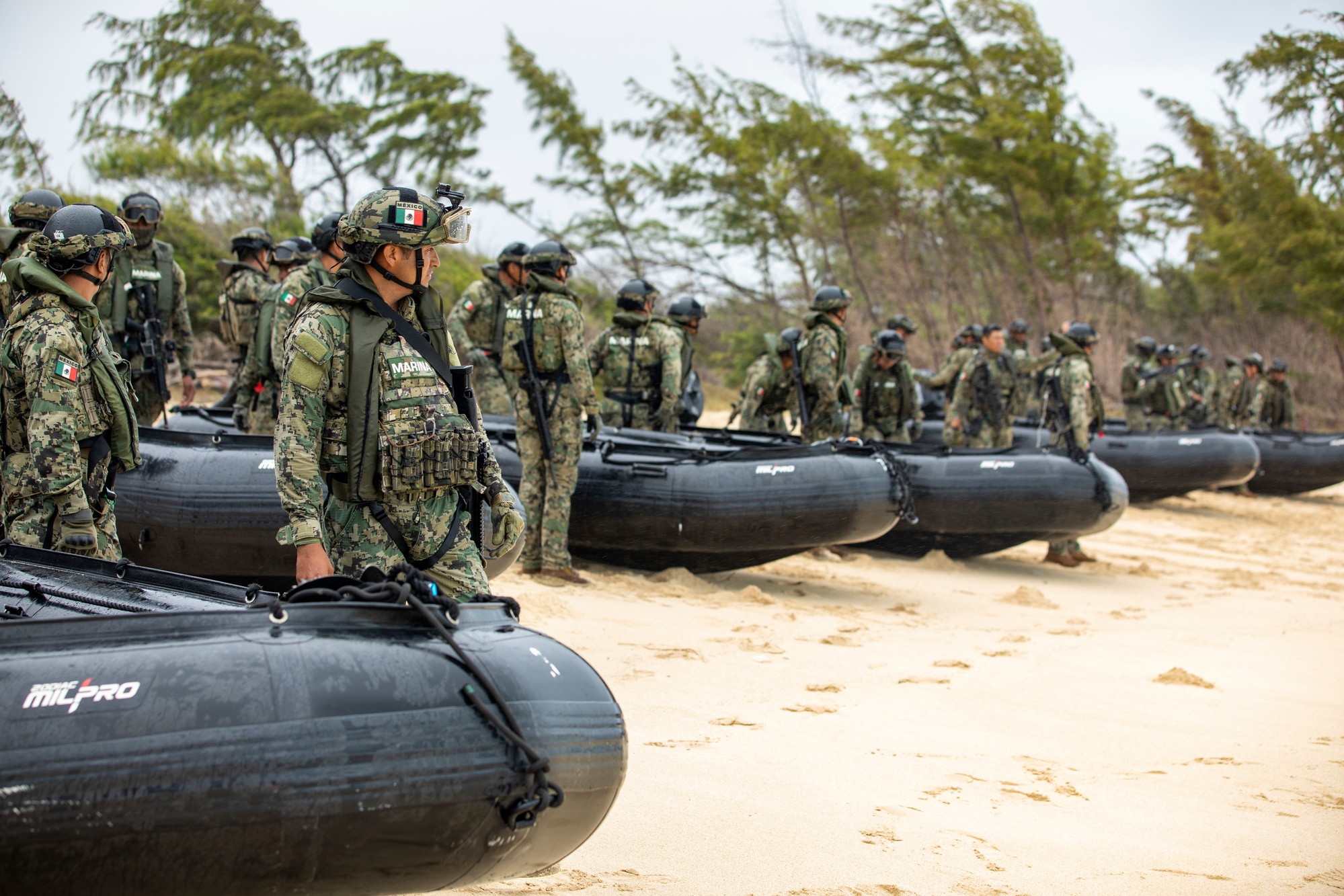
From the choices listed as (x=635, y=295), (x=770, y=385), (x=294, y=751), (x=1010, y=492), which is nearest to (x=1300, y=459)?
(x=1010, y=492)

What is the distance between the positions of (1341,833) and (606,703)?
2.57 m

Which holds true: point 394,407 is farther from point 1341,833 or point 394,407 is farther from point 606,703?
point 1341,833

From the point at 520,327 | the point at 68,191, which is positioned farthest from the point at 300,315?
the point at 68,191

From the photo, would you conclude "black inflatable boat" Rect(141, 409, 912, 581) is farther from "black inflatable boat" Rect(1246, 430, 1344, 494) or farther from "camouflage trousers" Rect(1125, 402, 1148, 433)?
"camouflage trousers" Rect(1125, 402, 1148, 433)

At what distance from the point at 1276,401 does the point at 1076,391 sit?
9198 mm

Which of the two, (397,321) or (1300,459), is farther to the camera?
(1300,459)

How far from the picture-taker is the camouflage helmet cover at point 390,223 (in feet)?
10.0

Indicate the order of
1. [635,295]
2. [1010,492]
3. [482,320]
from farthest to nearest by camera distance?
1. [482,320]
2. [1010,492]
3. [635,295]

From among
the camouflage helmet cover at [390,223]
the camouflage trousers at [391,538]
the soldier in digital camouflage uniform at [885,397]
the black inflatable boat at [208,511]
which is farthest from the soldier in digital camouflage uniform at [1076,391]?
the camouflage helmet cover at [390,223]

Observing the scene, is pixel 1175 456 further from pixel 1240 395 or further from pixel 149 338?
pixel 149 338

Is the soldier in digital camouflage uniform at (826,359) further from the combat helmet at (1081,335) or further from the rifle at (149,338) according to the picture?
the rifle at (149,338)

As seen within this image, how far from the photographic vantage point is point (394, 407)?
3061 mm

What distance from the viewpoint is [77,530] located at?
3.77 meters

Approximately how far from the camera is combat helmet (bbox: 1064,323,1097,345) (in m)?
9.58
